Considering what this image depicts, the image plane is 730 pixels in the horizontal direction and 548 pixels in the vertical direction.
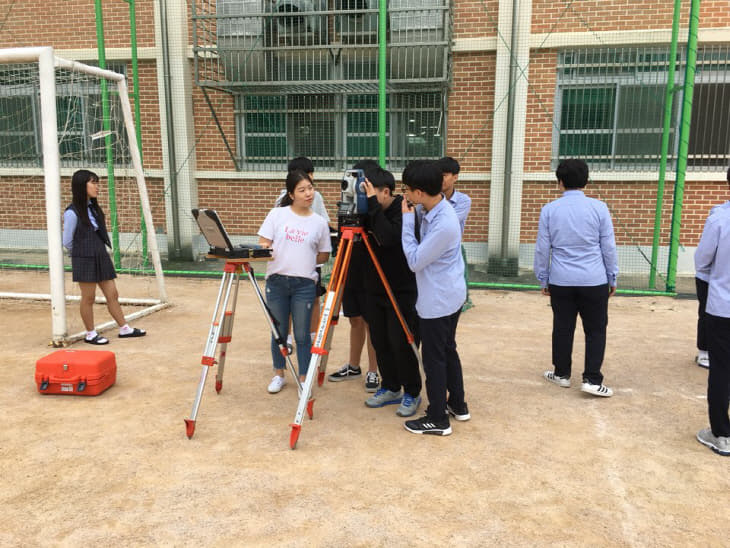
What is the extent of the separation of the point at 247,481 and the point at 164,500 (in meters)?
0.40

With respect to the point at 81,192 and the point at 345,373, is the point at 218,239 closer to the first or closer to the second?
the point at 345,373

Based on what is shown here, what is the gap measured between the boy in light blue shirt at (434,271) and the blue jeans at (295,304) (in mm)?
877

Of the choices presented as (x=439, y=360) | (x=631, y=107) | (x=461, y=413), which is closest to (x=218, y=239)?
(x=439, y=360)

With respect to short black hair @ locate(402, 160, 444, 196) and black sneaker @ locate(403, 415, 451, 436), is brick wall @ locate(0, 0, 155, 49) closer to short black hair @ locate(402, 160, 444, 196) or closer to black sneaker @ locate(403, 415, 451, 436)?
short black hair @ locate(402, 160, 444, 196)

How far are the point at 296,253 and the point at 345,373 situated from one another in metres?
1.17

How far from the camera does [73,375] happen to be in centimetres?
405

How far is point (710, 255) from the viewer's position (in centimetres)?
334

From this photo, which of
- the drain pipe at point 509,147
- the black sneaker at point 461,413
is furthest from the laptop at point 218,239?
the drain pipe at point 509,147

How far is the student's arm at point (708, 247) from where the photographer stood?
3.29 metres

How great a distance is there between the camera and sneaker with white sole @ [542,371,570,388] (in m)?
4.38

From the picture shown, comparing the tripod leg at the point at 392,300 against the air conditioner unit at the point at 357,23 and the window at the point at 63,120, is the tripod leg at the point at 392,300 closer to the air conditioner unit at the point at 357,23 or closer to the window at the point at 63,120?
the window at the point at 63,120

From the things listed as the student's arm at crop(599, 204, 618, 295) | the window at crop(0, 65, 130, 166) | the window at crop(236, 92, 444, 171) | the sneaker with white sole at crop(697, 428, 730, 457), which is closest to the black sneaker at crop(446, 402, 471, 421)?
the sneaker with white sole at crop(697, 428, 730, 457)

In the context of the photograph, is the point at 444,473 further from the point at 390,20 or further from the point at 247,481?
the point at 390,20

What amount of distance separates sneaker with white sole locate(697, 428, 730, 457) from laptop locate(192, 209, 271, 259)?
2821 millimetres
